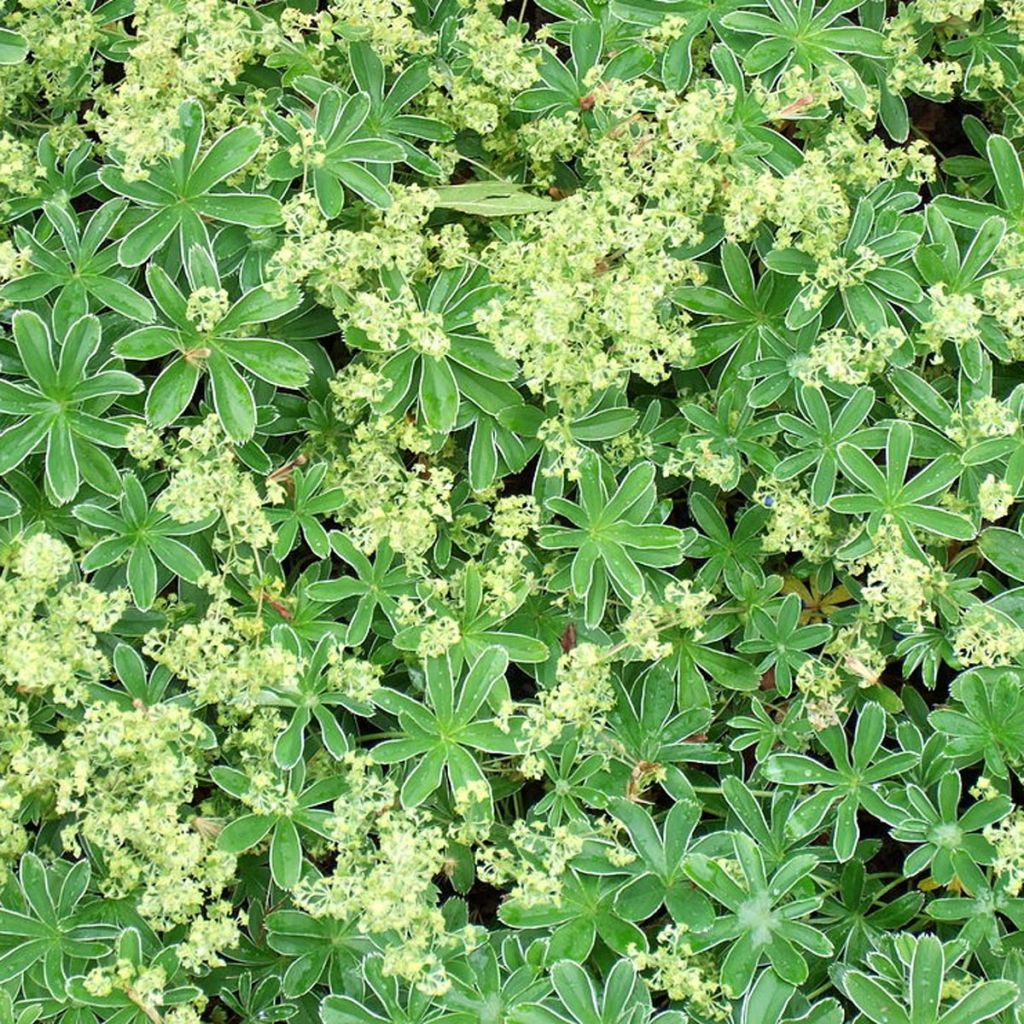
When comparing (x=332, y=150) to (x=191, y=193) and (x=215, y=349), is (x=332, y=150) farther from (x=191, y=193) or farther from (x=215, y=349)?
(x=215, y=349)

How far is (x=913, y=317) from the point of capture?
345 centimetres

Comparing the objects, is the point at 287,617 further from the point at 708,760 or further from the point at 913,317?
the point at 913,317

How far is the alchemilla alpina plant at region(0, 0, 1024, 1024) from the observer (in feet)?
9.78

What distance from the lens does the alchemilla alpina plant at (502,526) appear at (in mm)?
2982

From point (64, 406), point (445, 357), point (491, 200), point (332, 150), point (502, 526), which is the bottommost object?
point (502, 526)

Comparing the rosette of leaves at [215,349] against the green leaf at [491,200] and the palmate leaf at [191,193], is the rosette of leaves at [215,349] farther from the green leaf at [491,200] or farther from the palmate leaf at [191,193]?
the green leaf at [491,200]

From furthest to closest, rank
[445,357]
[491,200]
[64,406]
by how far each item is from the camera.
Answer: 1. [491,200]
2. [445,357]
3. [64,406]

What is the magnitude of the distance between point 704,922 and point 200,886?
4.26ft

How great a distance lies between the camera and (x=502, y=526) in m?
3.25

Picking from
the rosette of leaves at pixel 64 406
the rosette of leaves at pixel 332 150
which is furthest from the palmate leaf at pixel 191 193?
the rosette of leaves at pixel 64 406

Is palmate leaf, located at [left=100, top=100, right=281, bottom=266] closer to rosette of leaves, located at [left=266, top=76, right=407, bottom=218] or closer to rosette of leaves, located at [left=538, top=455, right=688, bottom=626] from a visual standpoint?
rosette of leaves, located at [left=266, top=76, right=407, bottom=218]

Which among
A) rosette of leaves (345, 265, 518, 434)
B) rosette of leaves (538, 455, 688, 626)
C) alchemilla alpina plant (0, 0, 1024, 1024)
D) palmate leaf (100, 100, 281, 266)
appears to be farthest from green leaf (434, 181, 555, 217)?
rosette of leaves (538, 455, 688, 626)

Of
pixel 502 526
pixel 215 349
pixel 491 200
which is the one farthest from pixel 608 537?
pixel 215 349

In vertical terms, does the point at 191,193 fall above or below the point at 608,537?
above
